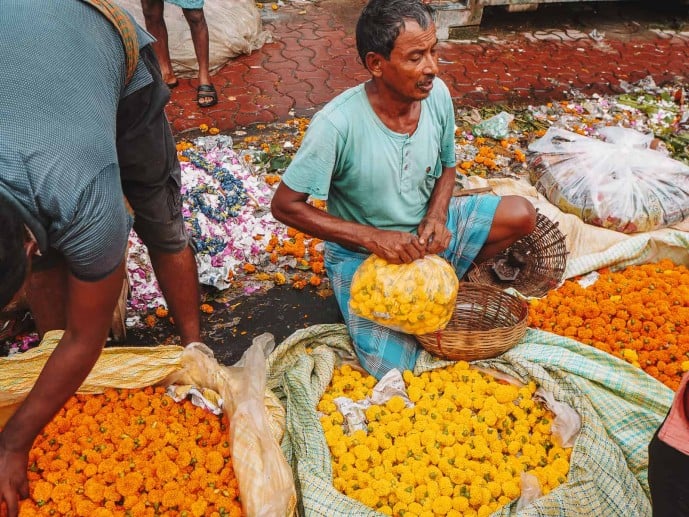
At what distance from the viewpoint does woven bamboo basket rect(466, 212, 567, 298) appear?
3312 millimetres

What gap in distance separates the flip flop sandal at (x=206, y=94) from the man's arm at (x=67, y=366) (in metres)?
3.70

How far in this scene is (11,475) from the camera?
1.79m

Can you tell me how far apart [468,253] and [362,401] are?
0.96m

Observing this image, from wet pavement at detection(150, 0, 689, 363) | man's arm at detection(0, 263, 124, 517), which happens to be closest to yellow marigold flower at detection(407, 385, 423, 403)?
man's arm at detection(0, 263, 124, 517)

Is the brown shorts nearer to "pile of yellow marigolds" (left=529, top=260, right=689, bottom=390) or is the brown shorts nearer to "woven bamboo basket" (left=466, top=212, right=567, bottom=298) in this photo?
"woven bamboo basket" (left=466, top=212, right=567, bottom=298)

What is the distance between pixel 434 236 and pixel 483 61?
4.21 m

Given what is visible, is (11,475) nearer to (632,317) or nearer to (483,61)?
(632,317)

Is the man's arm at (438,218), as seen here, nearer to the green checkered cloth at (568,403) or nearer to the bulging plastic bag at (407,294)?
the bulging plastic bag at (407,294)

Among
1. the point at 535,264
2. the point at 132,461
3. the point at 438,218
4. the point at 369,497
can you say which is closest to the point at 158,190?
the point at 132,461

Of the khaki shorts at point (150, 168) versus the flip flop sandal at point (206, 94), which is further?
the flip flop sandal at point (206, 94)

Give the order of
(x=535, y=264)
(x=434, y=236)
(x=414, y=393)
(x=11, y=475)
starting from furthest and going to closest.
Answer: (x=535, y=264)
(x=434, y=236)
(x=414, y=393)
(x=11, y=475)

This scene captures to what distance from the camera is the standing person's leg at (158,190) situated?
84.7 inches

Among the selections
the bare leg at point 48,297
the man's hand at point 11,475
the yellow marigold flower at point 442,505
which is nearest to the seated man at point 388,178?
the yellow marigold flower at point 442,505

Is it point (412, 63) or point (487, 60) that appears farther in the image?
point (487, 60)
